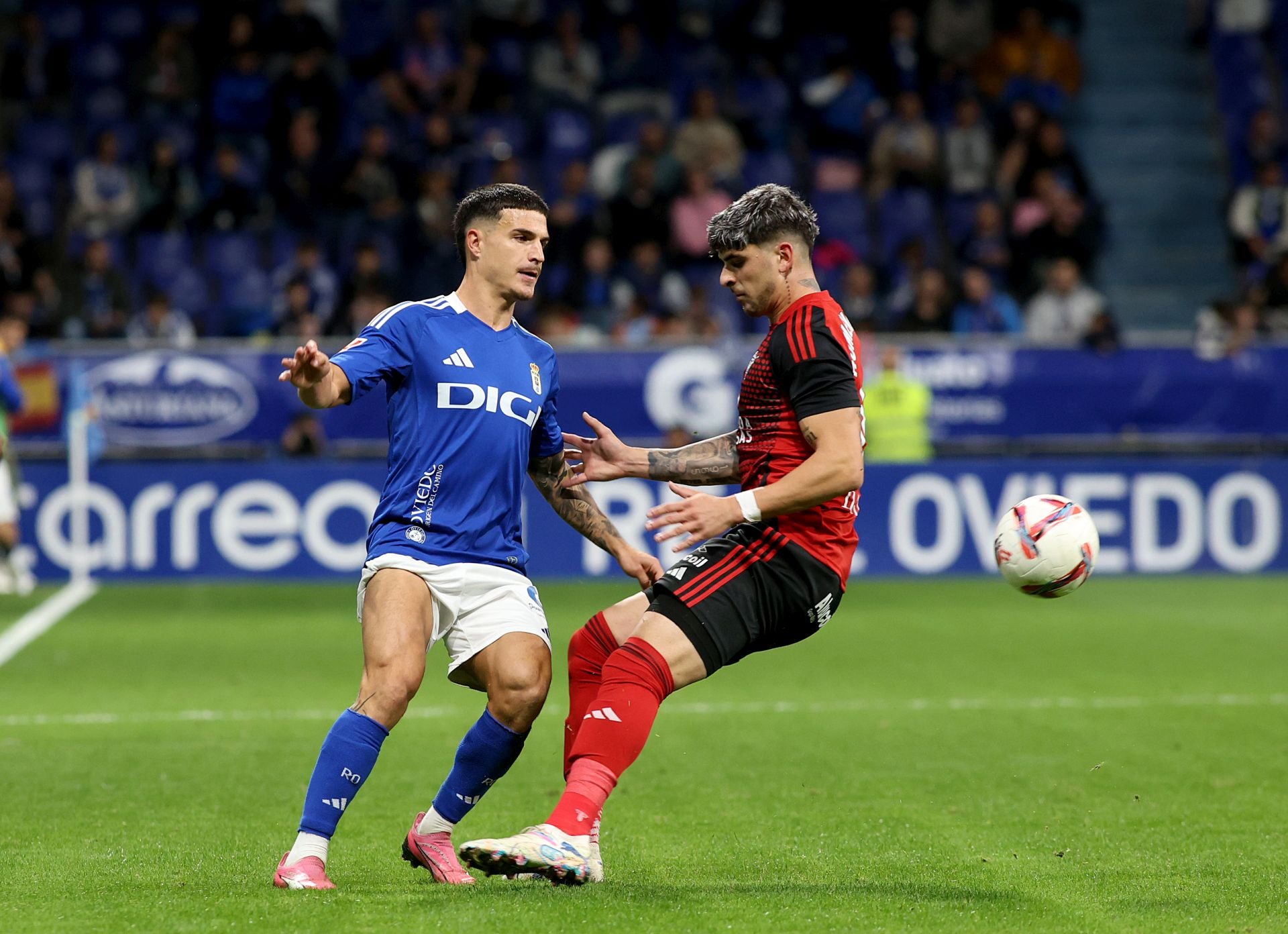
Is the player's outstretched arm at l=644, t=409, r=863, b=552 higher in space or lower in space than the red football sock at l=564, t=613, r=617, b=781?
higher

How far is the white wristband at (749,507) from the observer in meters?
5.02

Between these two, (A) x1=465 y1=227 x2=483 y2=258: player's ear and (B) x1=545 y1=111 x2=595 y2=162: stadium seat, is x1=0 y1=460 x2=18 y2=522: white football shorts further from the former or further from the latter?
(A) x1=465 y1=227 x2=483 y2=258: player's ear

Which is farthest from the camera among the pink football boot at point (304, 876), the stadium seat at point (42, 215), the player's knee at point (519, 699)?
the stadium seat at point (42, 215)

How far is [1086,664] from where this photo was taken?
1068 cm

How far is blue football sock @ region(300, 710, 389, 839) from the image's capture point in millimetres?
5055

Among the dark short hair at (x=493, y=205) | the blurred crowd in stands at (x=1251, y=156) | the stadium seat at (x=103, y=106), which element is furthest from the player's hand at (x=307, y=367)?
the stadium seat at (x=103, y=106)

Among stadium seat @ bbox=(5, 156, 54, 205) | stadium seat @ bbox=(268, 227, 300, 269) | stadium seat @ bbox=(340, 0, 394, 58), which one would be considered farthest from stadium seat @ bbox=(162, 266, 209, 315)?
stadium seat @ bbox=(340, 0, 394, 58)

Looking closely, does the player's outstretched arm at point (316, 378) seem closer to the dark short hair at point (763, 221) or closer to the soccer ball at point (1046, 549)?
the dark short hair at point (763, 221)

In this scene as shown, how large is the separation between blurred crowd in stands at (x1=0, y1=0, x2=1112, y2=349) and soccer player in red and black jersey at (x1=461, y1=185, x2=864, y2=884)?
10346mm

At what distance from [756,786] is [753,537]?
6.75ft

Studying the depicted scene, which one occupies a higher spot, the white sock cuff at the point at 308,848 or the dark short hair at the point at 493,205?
the dark short hair at the point at 493,205

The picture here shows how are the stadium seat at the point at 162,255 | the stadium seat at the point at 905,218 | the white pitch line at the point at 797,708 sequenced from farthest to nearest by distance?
the stadium seat at the point at 905,218 → the stadium seat at the point at 162,255 → the white pitch line at the point at 797,708

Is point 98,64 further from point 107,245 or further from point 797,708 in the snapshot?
point 797,708

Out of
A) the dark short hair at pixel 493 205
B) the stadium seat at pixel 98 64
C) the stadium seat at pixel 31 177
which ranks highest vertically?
the stadium seat at pixel 98 64
